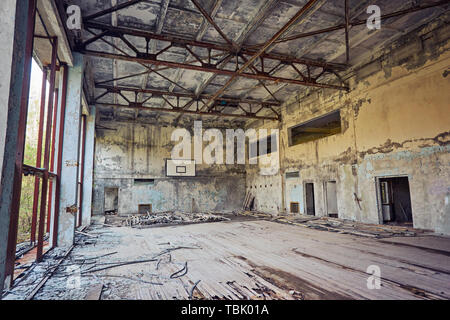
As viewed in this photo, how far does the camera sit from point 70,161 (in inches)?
269

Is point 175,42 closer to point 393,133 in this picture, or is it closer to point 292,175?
point 393,133

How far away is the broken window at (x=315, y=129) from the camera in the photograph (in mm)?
13634

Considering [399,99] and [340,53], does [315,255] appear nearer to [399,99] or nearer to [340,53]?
[399,99]

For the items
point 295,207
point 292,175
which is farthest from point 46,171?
point 295,207

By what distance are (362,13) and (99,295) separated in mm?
9380

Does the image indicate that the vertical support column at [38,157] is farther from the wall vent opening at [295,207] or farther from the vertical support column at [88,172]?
the wall vent opening at [295,207]

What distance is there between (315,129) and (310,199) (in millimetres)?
4548

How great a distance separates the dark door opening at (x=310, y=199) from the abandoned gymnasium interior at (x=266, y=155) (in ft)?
0.23

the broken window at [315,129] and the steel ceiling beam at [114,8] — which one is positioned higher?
the steel ceiling beam at [114,8]

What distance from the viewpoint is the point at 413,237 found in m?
7.29

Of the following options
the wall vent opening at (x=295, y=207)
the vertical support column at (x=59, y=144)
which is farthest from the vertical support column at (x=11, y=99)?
the wall vent opening at (x=295, y=207)

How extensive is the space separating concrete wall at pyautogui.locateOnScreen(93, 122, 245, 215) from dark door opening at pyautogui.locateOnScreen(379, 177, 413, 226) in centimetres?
1004

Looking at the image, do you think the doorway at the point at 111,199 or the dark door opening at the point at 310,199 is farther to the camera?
the doorway at the point at 111,199

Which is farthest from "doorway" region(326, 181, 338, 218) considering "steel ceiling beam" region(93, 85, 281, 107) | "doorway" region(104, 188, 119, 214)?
"doorway" region(104, 188, 119, 214)
